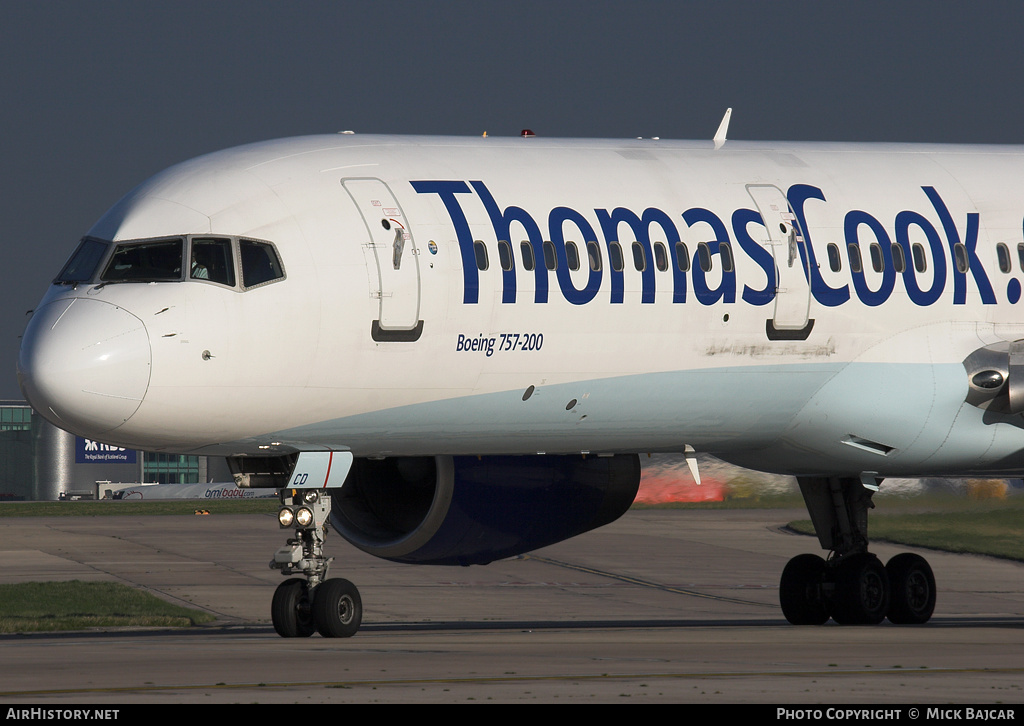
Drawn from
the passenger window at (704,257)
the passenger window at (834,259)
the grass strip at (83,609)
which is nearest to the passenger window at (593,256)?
the passenger window at (704,257)

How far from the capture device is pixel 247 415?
18.4 metres

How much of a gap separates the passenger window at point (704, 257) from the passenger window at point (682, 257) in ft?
0.50

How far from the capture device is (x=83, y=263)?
18750mm

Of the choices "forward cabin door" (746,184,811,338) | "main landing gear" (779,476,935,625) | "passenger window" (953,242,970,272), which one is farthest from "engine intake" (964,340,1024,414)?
"main landing gear" (779,476,935,625)

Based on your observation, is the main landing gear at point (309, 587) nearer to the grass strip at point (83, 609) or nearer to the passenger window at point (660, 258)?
the passenger window at point (660, 258)

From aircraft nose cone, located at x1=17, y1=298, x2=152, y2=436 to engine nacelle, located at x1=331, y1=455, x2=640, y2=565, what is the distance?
5.03 meters

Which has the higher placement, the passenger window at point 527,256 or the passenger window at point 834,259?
the passenger window at point 834,259

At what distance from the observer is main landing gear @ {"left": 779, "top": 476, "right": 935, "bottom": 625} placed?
24.7m

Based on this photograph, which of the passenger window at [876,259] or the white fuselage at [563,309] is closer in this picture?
the white fuselage at [563,309]

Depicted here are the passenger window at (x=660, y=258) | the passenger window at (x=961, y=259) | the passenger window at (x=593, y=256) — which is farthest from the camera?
the passenger window at (x=961, y=259)

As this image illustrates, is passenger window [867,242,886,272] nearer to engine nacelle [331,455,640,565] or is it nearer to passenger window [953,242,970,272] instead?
passenger window [953,242,970,272]

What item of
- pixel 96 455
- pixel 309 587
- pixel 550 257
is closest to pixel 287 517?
pixel 309 587

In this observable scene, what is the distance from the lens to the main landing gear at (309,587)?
1911 cm

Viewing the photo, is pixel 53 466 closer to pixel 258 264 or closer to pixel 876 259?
pixel 876 259
